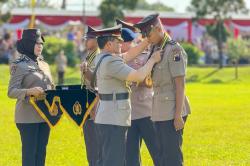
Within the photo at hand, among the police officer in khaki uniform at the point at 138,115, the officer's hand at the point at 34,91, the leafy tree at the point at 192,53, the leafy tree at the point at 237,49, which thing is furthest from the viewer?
the leafy tree at the point at 192,53

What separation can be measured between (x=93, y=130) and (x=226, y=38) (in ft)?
140

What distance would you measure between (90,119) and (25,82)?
3.08ft

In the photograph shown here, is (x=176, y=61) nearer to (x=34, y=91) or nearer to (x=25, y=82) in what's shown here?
(x=34, y=91)

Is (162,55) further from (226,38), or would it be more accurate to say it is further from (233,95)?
(226,38)

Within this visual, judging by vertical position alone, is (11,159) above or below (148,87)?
below

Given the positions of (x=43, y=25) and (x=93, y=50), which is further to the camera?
(x=43, y=25)

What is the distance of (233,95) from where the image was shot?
28.7 metres

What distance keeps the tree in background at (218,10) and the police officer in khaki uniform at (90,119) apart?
39.5m

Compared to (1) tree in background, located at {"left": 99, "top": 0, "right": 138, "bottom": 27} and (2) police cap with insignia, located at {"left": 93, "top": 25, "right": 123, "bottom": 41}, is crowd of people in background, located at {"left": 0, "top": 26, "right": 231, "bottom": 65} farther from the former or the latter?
(2) police cap with insignia, located at {"left": 93, "top": 25, "right": 123, "bottom": 41}

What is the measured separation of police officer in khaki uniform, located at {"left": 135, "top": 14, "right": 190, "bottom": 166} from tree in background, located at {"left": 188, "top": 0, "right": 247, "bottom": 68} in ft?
133

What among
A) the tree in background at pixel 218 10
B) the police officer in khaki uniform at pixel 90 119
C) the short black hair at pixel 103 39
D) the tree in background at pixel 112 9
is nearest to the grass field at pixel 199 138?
the police officer in khaki uniform at pixel 90 119

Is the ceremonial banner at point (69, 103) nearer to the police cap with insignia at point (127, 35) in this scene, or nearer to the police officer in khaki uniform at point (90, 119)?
the police officer in khaki uniform at point (90, 119)

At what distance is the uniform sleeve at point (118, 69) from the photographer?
7.88 m

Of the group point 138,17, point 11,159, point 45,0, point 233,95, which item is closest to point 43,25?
point 138,17
